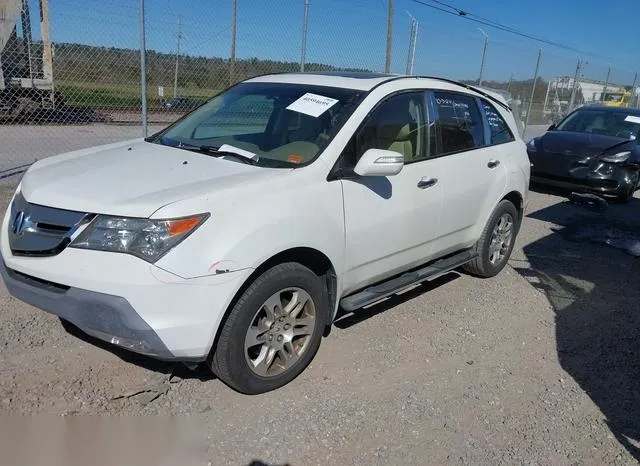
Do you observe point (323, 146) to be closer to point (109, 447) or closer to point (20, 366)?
point (109, 447)

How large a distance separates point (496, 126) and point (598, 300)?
185 centimetres

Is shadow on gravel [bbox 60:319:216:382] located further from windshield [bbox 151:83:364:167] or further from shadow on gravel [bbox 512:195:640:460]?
shadow on gravel [bbox 512:195:640:460]

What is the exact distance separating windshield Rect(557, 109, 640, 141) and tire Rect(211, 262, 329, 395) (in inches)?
331

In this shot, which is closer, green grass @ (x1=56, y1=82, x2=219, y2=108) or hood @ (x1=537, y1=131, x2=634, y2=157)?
hood @ (x1=537, y1=131, x2=634, y2=157)

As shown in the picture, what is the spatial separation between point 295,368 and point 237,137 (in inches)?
64.4

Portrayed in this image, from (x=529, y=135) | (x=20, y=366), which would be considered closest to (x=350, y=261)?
(x=20, y=366)

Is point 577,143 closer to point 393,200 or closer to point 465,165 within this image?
point 465,165

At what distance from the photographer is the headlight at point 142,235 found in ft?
8.54

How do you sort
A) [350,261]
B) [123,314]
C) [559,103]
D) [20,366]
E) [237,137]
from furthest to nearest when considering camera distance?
[559,103], [237,137], [350,261], [20,366], [123,314]

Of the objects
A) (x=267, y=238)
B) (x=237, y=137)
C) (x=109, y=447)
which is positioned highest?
(x=237, y=137)

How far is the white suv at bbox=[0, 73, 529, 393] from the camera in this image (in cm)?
262

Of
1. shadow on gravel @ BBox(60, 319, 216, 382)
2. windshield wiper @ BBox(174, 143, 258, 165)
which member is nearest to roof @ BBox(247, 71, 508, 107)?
windshield wiper @ BBox(174, 143, 258, 165)

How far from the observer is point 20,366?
321 centimetres

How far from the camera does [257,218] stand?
9.24 ft
